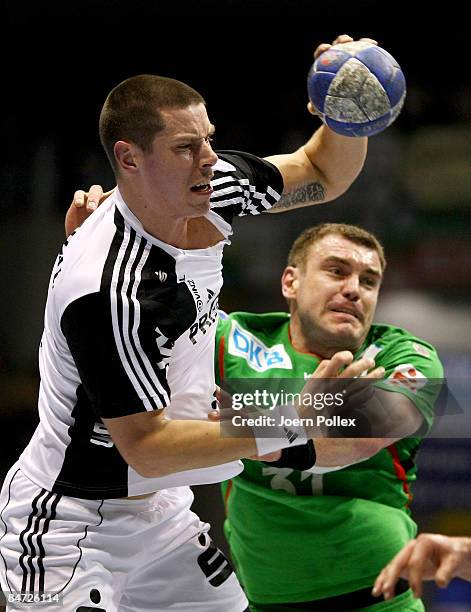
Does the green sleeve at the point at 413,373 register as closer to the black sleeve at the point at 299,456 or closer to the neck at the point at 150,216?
the black sleeve at the point at 299,456

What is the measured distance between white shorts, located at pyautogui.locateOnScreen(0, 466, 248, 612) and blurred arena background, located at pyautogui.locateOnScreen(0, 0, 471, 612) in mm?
3494

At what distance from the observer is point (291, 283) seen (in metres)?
4.19

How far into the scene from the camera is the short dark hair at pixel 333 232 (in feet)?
13.4

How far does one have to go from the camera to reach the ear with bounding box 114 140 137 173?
9.57 ft

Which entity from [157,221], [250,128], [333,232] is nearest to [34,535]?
[157,221]

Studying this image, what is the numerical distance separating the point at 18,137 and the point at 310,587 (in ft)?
15.7

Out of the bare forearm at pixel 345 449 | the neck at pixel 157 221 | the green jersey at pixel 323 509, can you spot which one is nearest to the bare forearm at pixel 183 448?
the neck at pixel 157 221

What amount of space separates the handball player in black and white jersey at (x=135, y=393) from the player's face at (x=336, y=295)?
2.63ft

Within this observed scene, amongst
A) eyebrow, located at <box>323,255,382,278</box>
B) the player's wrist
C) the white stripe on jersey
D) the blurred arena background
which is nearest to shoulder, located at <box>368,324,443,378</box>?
eyebrow, located at <box>323,255,382,278</box>

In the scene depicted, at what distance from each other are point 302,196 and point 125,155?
0.95 m

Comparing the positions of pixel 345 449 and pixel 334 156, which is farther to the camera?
pixel 334 156

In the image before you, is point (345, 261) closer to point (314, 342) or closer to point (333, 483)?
point (314, 342)

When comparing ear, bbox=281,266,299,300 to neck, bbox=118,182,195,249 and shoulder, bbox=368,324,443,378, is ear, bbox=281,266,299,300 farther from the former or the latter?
neck, bbox=118,182,195,249

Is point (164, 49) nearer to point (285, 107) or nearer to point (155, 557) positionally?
point (285, 107)
